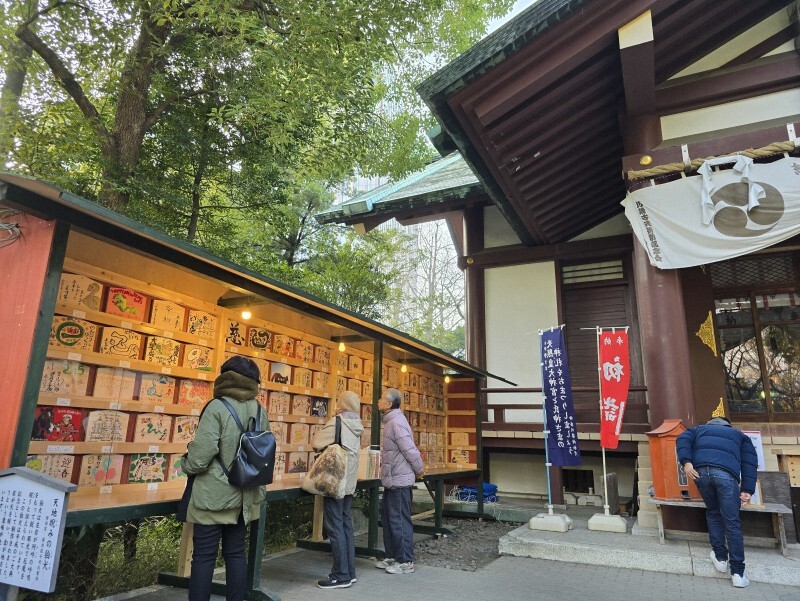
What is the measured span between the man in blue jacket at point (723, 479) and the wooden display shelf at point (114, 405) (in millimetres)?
5098

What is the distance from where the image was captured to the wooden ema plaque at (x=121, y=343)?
4.44 m

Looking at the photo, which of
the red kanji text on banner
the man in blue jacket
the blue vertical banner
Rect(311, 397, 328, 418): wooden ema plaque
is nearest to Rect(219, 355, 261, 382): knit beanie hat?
Rect(311, 397, 328, 418): wooden ema plaque

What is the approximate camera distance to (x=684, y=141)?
7.14 meters

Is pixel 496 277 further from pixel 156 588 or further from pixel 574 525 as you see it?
pixel 156 588

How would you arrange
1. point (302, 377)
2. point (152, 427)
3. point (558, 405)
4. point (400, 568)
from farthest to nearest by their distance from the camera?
point (558, 405) → point (302, 377) → point (400, 568) → point (152, 427)

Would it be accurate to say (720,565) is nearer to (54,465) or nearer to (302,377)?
(302,377)

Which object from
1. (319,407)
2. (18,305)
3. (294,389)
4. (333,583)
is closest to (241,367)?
(18,305)

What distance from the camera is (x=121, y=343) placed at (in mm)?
4578

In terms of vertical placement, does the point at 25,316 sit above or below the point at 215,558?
above

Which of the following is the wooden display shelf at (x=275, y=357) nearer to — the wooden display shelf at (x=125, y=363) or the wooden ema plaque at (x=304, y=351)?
the wooden ema plaque at (x=304, y=351)

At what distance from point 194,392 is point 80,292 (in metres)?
1.50

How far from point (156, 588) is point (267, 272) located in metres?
7.21

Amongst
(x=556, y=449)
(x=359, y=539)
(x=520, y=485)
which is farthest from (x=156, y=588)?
(x=520, y=485)

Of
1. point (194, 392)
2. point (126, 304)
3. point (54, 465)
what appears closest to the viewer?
point (54, 465)
